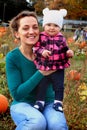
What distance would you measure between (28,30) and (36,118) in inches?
31.9

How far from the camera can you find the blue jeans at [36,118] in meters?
3.61

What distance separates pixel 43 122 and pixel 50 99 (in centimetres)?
42

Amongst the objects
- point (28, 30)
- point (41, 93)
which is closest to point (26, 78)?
point (41, 93)

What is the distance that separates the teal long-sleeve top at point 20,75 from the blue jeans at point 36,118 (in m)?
0.09

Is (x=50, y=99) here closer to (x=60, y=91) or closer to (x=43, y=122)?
(x=60, y=91)

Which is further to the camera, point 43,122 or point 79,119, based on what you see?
point 79,119

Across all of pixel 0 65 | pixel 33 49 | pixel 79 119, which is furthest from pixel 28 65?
pixel 0 65

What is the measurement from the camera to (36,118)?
11.9ft

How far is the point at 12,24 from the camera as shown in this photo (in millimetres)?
4027

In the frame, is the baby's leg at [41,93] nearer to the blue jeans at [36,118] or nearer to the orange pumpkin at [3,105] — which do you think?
the blue jeans at [36,118]

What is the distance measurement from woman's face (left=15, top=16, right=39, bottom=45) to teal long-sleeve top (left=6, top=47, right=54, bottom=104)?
14cm

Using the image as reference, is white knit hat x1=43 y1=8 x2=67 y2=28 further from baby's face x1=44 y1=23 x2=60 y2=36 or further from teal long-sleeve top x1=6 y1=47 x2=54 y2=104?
teal long-sleeve top x1=6 y1=47 x2=54 y2=104

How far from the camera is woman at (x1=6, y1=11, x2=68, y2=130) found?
147 inches

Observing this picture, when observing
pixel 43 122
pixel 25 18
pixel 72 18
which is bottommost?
pixel 72 18
